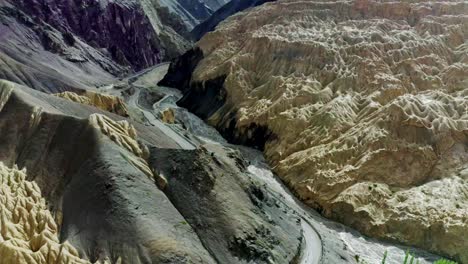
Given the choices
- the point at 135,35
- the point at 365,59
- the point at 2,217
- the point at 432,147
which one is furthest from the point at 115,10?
the point at 2,217

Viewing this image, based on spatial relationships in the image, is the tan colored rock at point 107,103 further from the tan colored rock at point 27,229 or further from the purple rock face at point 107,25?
the purple rock face at point 107,25

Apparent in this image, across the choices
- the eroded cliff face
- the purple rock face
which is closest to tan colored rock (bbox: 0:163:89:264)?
the eroded cliff face

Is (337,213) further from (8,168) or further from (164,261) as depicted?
(8,168)

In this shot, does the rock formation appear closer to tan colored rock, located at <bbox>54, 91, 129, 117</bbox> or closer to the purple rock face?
tan colored rock, located at <bbox>54, 91, 129, 117</bbox>

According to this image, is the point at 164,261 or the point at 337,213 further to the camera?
the point at 337,213

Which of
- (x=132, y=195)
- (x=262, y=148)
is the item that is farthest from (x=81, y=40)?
(x=132, y=195)

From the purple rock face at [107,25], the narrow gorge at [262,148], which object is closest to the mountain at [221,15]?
the purple rock face at [107,25]

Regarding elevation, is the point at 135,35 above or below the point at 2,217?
above
